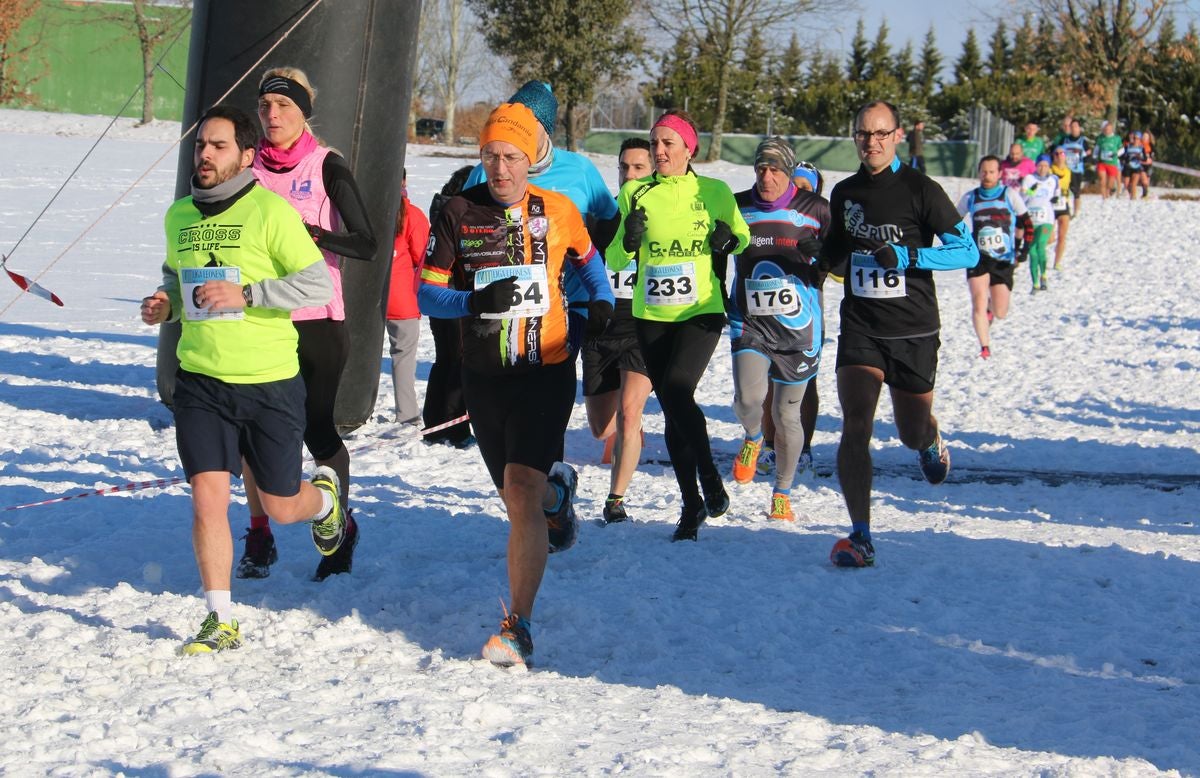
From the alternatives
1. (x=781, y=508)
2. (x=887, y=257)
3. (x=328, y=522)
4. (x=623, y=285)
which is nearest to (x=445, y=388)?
(x=623, y=285)

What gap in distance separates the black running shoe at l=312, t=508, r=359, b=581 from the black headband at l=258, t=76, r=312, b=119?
5.38 feet

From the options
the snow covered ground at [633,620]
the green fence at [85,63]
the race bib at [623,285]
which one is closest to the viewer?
the snow covered ground at [633,620]

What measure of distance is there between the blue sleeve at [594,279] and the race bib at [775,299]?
2570 mm

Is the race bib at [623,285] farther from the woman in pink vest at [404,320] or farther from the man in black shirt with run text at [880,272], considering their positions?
the woman in pink vest at [404,320]

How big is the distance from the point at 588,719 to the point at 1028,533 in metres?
3.96

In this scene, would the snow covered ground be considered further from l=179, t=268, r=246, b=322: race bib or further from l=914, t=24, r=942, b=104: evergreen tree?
l=914, t=24, r=942, b=104: evergreen tree

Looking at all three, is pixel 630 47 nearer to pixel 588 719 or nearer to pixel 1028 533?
pixel 1028 533

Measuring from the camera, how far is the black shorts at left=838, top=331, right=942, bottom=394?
663 cm

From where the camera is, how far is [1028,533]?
291 inches

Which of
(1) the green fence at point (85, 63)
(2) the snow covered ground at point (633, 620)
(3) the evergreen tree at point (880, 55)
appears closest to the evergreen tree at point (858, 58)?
(3) the evergreen tree at point (880, 55)

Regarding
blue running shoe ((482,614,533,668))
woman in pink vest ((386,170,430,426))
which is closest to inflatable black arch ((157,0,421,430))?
woman in pink vest ((386,170,430,426))

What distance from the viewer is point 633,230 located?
6.71 m

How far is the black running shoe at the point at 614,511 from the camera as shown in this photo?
23.5 ft

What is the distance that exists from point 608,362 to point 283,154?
2.65m
